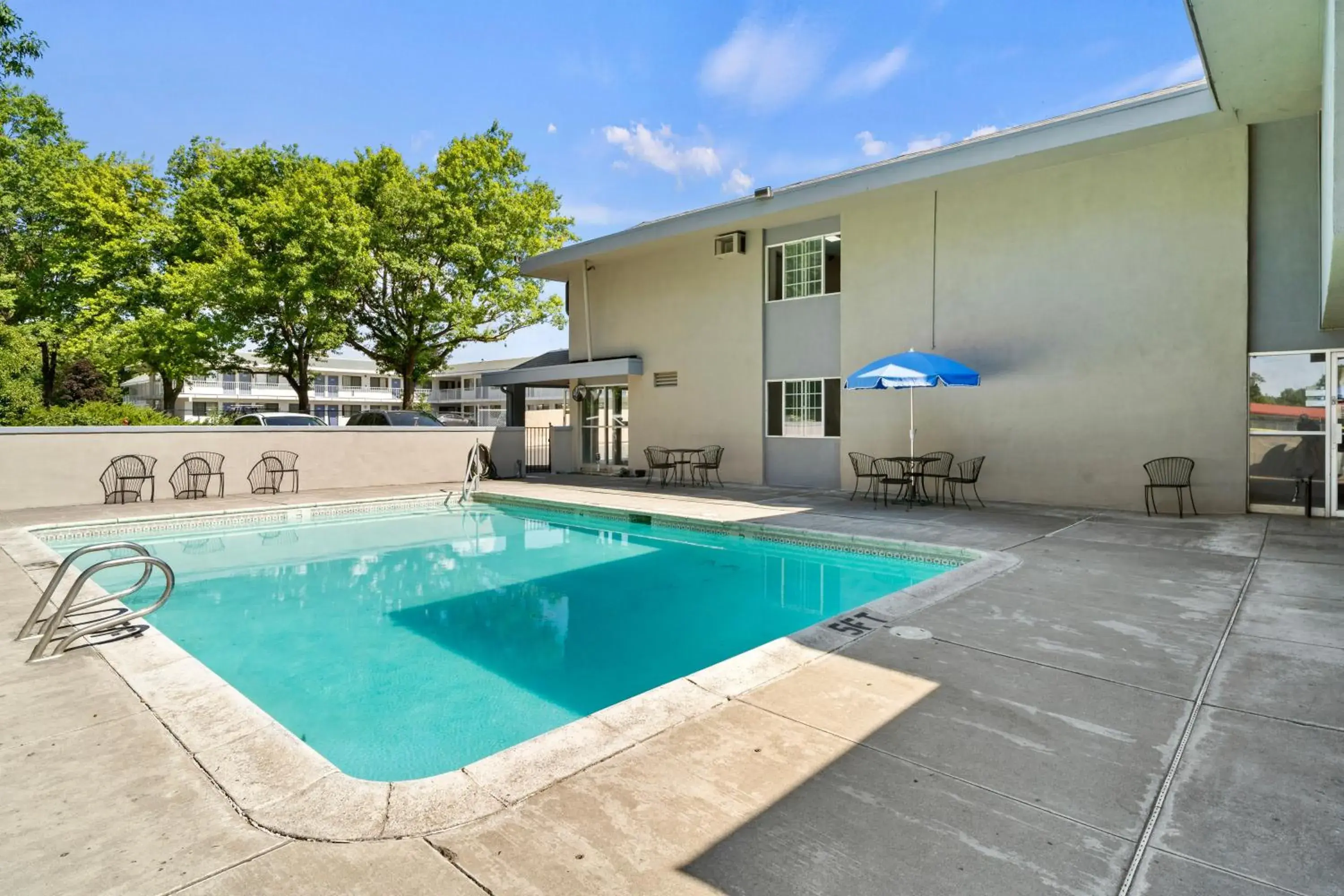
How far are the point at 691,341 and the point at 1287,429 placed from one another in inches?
375

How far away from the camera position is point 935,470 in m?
10.9

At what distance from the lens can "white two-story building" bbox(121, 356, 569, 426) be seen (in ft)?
141

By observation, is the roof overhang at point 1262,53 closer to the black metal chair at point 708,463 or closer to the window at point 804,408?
the window at point 804,408

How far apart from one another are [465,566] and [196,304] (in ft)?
52.6

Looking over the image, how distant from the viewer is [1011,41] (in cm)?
1098

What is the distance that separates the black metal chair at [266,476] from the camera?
12.0 metres

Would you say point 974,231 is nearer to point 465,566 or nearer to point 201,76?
point 465,566

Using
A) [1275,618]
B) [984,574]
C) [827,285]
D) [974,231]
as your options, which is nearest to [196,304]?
[827,285]

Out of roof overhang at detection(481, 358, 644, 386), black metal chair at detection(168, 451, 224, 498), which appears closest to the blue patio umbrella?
roof overhang at detection(481, 358, 644, 386)

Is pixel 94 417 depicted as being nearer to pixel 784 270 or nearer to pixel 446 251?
pixel 446 251

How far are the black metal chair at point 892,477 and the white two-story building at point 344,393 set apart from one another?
29.7 m

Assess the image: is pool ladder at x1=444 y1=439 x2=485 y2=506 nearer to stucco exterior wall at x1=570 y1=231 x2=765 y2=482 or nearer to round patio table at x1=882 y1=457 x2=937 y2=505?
stucco exterior wall at x1=570 y1=231 x2=765 y2=482

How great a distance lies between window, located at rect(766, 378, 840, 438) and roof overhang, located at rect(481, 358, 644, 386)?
3.36 metres

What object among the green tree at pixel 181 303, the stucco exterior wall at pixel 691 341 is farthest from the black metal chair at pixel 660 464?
the green tree at pixel 181 303
